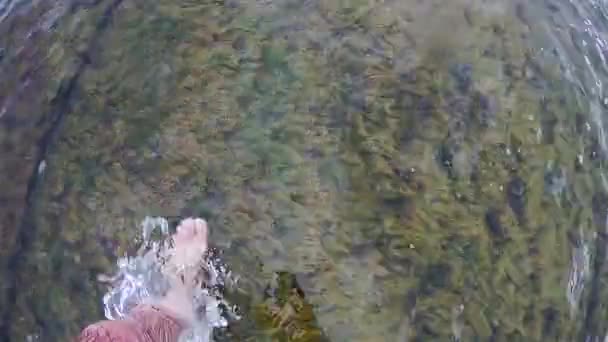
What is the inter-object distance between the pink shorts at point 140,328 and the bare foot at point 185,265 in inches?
2.1

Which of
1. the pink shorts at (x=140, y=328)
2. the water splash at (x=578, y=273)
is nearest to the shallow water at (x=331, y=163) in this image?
the water splash at (x=578, y=273)

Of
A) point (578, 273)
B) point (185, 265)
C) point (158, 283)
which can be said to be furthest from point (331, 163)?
point (578, 273)

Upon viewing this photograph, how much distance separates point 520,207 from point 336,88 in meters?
0.90

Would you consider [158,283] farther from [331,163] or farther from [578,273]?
[578,273]

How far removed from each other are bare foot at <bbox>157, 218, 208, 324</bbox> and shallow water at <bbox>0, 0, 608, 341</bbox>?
2.6 inches

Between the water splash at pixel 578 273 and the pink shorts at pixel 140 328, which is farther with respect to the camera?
the water splash at pixel 578 273

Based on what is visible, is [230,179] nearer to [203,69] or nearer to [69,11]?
[203,69]

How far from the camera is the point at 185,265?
2662 mm

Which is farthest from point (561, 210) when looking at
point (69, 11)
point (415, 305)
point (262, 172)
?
point (69, 11)

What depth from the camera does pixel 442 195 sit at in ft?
8.73

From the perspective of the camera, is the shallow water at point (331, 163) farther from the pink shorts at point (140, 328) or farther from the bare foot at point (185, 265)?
the pink shorts at point (140, 328)

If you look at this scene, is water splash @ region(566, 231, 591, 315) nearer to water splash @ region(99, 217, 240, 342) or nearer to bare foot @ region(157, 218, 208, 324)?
water splash @ region(99, 217, 240, 342)

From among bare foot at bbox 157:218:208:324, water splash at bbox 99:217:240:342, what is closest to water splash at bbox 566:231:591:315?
water splash at bbox 99:217:240:342

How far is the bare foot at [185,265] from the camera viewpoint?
262 centimetres
